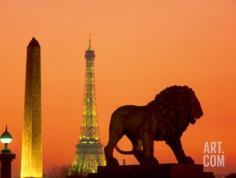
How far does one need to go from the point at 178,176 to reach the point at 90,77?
3676 inches

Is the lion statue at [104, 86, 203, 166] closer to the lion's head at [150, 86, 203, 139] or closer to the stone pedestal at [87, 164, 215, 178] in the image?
the lion's head at [150, 86, 203, 139]

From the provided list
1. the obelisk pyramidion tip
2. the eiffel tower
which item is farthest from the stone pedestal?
the eiffel tower

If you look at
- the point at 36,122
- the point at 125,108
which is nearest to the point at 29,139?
the point at 36,122

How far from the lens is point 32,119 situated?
56.5 metres

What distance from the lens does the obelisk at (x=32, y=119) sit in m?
55.8

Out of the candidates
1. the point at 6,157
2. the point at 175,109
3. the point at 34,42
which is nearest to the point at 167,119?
the point at 175,109

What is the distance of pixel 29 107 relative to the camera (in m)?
56.4

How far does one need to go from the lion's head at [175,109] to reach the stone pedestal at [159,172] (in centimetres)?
113

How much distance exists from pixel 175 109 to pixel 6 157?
10.9 meters

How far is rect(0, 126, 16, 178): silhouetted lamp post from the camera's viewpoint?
34.2 metres

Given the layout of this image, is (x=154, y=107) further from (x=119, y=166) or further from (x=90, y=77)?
(x=90, y=77)

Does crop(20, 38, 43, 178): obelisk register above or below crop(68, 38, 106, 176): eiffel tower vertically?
below

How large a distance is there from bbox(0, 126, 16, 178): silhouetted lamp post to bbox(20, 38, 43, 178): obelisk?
21.0m

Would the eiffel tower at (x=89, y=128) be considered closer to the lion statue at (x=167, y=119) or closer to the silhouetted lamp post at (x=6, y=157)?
the silhouetted lamp post at (x=6, y=157)
